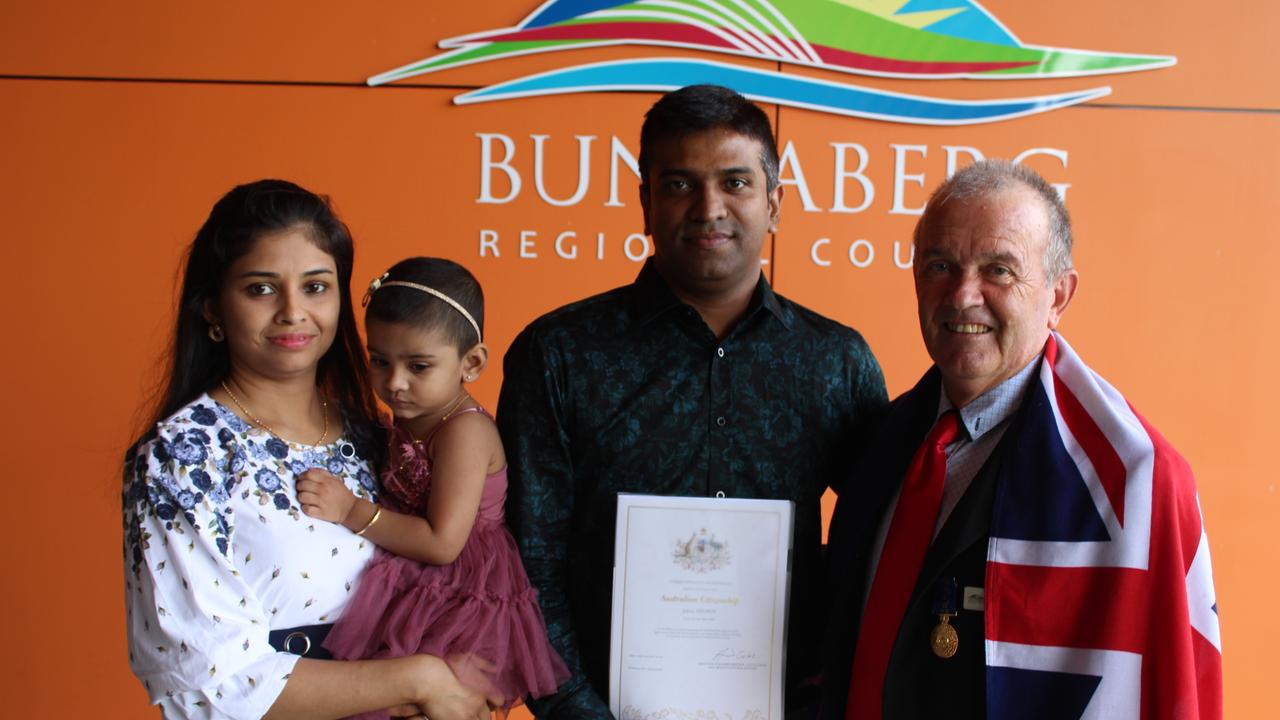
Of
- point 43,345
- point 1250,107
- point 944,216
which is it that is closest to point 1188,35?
point 1250,107

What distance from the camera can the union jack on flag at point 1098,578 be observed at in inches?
61.9

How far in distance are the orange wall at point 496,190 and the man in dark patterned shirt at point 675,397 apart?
1.63 metres

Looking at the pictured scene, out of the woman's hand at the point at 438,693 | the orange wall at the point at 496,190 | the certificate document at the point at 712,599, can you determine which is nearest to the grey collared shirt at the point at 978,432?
the certificate document at the point at 712,599

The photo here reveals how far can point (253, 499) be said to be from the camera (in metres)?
1.74

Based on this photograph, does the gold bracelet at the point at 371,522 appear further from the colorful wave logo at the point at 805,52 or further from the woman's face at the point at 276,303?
the colorful wave logo at the point at 805,52

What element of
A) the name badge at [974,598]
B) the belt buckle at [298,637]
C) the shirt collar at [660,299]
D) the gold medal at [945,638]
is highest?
the shirt collar at [660,299]

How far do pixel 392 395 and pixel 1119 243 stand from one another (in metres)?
2.90

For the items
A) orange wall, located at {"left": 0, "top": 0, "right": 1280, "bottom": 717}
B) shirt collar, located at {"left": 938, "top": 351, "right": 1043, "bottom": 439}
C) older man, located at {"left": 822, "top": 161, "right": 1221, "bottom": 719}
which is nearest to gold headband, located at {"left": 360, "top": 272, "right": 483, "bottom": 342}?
older man, located at {"left": 822, "top": 161, "right": 1221, "bottom": 719}

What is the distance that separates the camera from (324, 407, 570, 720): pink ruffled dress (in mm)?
1853

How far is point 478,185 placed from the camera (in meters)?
3.69

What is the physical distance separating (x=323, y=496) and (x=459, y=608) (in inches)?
13.2

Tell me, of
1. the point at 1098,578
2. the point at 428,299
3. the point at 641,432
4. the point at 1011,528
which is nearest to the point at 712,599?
the point at 641,432

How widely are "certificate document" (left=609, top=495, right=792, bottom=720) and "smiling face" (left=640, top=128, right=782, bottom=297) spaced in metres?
0.46

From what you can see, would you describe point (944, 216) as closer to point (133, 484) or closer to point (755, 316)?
point (755, 316)
